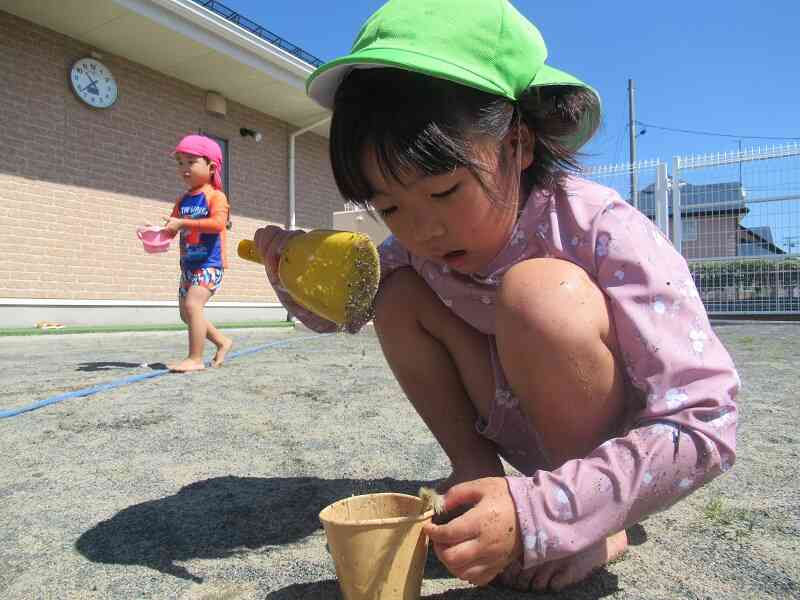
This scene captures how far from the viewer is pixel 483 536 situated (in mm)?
773

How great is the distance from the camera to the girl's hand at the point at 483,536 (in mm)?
772

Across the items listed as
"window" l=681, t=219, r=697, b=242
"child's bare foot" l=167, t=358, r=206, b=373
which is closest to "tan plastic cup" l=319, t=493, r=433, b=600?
"child's bare foot" l=167, t=358, r=206, b=373

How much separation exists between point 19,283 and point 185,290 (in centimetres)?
347

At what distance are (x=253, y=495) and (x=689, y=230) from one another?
836 centimetres

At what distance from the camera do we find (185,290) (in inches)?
152

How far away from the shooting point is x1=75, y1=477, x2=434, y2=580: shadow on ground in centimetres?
112

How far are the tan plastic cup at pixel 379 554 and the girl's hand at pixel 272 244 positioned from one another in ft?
2.23

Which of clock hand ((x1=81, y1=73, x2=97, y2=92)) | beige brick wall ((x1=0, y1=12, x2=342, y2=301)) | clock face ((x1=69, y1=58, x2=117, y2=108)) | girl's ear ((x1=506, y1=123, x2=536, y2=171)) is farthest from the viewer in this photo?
clock hand ((x1=81, y1=73, x2=97, y2=92))

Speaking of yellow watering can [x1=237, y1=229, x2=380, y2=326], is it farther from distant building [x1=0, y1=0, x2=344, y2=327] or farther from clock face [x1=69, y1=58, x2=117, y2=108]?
clock face [x1=69, y1=58, x2=117, y2=108]

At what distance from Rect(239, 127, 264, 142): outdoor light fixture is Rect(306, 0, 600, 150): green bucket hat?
→ 27.3ft

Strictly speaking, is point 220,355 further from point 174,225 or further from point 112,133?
point 112,133

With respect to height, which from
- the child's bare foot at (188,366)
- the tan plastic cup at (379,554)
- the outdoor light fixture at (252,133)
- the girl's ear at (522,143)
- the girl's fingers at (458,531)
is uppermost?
the outdoor light fixture at (252,133)

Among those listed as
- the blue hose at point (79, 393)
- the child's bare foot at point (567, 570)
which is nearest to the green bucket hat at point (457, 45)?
the child's bare foot at point (567, 570)

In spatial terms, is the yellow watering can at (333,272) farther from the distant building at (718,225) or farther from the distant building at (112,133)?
the distant building at (718,225)
